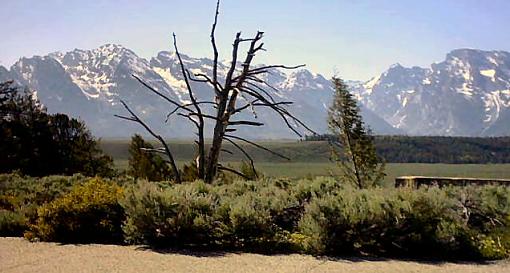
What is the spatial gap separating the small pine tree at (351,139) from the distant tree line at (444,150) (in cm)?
10243

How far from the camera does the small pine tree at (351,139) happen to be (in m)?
27.2

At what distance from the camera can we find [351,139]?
2744cm

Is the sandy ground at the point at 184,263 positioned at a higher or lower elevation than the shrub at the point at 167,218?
lower

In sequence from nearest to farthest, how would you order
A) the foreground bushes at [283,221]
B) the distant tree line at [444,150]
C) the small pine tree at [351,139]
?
Result: the foreground bushes at [283,221]
the small pine tree at [351,139]
the distant tree line at [444,150]

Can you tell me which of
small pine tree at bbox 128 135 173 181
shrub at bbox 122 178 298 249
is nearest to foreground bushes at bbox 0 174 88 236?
shrub at bbox 122 178 298 249

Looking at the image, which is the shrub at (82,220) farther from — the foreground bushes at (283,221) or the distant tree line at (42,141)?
the distant tree line at (42,141)

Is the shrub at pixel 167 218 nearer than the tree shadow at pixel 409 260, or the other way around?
the tree shadow at pixel 409 260

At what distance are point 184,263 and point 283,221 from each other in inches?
89.5

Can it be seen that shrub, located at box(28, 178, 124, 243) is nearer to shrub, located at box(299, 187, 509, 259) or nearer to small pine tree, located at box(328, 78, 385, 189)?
shrub, located at box(299, 187, 509, 259)

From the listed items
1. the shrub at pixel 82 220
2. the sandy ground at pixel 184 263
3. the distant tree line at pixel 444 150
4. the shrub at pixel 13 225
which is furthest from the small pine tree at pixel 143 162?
the distant tree line at pixel 444 150

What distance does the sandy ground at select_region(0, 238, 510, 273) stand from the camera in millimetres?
7762

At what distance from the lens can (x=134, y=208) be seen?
9.29 m

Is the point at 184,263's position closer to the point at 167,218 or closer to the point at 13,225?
the point at 167,218

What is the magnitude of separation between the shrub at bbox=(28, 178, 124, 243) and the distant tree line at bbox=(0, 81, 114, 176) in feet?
104
